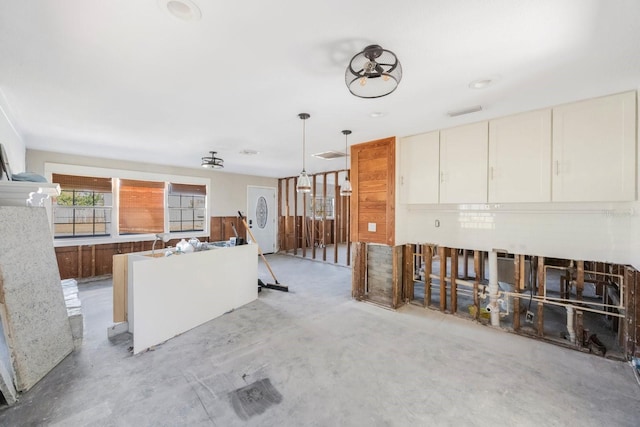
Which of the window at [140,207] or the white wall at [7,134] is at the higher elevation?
the white wall at [7,134]

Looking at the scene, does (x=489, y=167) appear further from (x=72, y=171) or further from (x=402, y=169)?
(x=72, y=171)

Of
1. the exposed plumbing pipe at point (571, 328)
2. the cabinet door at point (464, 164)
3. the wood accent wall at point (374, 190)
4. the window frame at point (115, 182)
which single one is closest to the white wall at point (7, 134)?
the window frame at point (115, 182)

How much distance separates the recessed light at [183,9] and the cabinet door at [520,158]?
10.7 feet

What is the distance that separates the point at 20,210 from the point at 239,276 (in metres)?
2.40

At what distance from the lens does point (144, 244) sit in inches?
236

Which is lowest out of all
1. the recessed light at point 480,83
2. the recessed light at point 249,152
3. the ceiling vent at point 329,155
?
the recessed light at point 480,83

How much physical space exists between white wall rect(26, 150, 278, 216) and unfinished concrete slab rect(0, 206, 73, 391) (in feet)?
10.5

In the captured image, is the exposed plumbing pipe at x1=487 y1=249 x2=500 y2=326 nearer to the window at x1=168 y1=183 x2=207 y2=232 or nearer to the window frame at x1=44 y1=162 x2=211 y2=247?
the window frame at x1=44 y1=162 x2=211 y2=247

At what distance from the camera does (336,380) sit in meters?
2.25

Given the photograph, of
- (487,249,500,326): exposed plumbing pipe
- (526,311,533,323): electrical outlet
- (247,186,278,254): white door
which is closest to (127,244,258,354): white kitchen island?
(487,249,500,326): exposed plumbing pipe

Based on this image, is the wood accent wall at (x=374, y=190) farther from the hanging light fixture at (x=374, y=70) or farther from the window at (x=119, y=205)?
the window at (x=119, y=205)

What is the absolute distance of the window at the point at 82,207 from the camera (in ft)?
17.0

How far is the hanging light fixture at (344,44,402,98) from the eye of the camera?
1.69 meters

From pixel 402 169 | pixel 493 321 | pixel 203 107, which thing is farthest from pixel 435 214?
pixel 203 107
